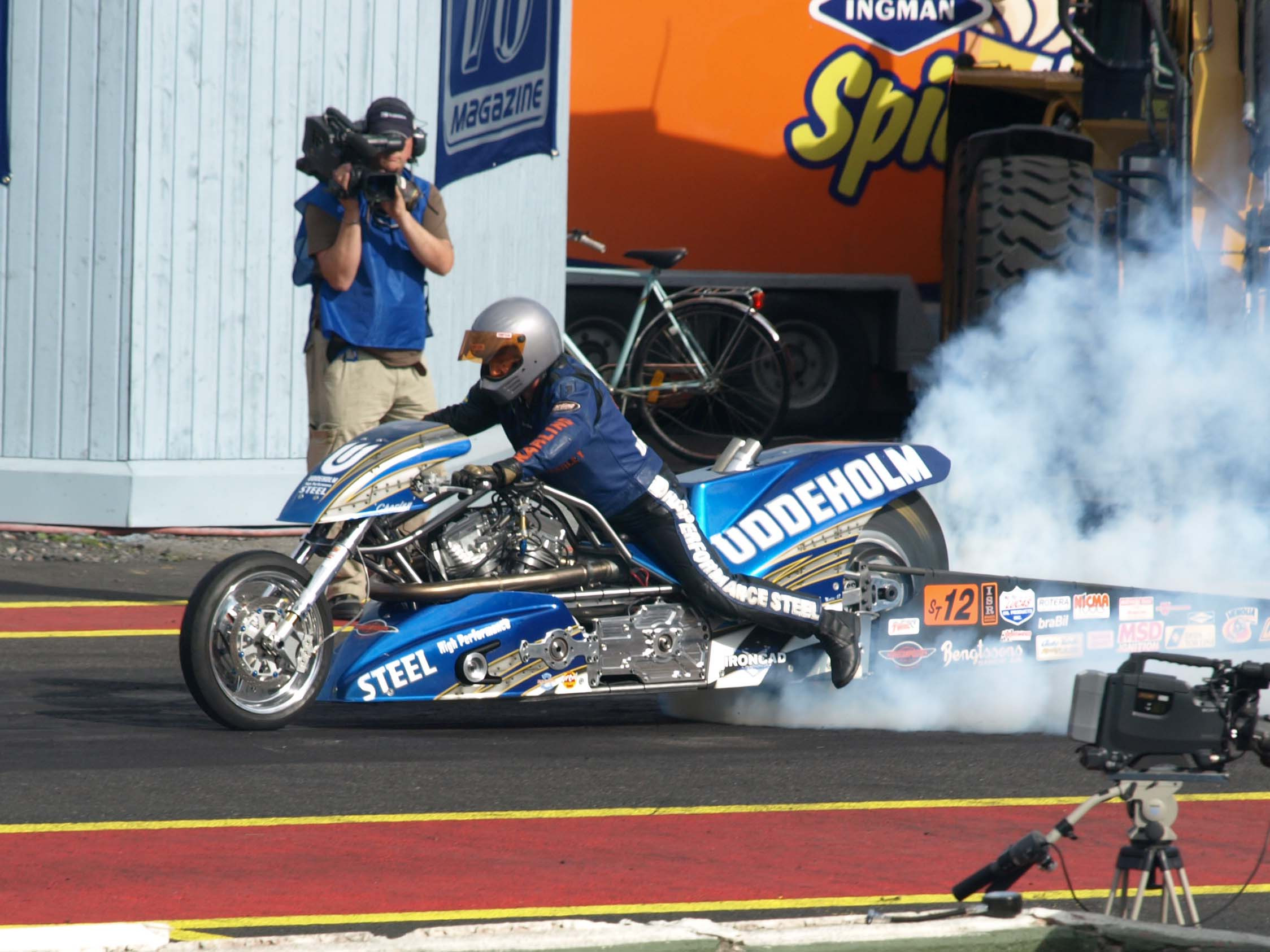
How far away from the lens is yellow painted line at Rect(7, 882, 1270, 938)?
15.8 feet

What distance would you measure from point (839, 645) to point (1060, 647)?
935 mm

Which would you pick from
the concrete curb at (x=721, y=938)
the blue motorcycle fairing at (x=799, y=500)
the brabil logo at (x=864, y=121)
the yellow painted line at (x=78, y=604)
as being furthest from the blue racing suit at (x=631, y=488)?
the brabil logo at (x=864, y=121)

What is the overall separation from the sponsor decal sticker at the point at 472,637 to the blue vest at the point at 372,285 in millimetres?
2110

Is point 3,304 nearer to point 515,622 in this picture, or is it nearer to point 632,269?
point 632,269

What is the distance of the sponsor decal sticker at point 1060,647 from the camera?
777 centimetres

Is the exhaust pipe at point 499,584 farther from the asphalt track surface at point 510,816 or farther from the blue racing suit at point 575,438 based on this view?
the asphalt track surface at point 510,816

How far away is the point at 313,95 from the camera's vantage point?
39.5ft

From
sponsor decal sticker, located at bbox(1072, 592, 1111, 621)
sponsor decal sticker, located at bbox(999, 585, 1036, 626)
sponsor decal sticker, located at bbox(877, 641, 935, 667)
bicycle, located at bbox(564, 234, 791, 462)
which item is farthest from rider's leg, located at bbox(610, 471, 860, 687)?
bicycle, located at bbox(564, 234, 791, 462)

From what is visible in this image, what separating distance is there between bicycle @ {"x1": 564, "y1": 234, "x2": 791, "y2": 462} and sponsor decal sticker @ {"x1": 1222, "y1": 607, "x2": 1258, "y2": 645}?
7242 millimetres

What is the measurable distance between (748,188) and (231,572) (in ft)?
31.1

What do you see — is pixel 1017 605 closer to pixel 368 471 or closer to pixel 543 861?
pixel 368 471

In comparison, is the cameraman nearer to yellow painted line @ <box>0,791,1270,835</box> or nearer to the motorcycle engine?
the motorcycle engine

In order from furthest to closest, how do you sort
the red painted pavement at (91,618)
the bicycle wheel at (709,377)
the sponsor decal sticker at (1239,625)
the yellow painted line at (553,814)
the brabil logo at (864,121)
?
the brabil logo at (864,121), the bicycle wheel at (709,377), the red painted pavement at (91,618), the sponsor decal sticker at (1239,625), the yellow painted line at (553,814)

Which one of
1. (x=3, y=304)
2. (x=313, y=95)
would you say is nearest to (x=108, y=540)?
(x=3, y=304)
